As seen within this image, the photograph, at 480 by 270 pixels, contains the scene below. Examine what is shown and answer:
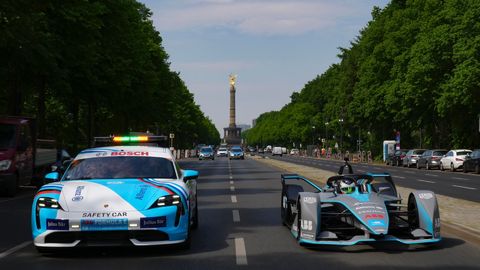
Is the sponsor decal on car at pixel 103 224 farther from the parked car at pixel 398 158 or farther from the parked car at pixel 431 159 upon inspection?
the parked car at pixel 398 158

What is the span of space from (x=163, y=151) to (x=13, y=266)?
3192mm

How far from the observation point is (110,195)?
8281 mm

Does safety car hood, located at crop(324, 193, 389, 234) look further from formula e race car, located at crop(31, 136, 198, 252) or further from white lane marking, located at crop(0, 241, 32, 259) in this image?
white lane marking, located at crop(0, 241, 32, 259)

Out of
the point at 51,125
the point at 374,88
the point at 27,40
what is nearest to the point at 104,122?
the point at 51,125

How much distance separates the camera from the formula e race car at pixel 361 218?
864 centimetres

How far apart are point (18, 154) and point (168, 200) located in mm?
12711

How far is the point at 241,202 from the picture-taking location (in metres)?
17.3

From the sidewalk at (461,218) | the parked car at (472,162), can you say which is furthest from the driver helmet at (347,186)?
the parked car at (472,162)

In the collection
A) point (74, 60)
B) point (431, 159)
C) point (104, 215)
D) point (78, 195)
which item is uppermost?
point (74, 60)

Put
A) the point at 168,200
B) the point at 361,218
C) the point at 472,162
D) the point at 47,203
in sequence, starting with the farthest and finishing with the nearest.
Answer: the point at 472,162 → the point at 361,218 → the point at 168,200 → the point at 47,203

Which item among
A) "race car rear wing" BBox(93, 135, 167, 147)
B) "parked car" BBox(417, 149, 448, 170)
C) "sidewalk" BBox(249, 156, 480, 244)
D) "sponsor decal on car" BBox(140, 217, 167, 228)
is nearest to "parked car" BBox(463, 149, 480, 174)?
"parked car" BBox(417, 149, 448, 170)

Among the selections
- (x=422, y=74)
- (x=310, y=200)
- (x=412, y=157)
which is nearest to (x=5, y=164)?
(x=310, y=200)

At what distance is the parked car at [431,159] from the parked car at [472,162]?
5.60 m

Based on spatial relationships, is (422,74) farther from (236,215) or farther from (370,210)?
(370,210)
